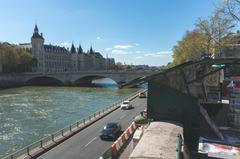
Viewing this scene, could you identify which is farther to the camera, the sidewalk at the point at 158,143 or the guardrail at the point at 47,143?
the guardrail at the point at 47,143

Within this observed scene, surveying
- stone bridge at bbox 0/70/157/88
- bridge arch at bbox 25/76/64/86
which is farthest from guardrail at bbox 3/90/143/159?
bridge arch at bbox 25/76/64/86

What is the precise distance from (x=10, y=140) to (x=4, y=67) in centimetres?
8582

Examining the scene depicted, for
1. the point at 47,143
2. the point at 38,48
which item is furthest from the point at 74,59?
the point at 47,143

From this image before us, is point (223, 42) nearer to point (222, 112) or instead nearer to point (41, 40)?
point (222, 112)

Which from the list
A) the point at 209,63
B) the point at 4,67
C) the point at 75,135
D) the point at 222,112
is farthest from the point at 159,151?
the point at 4,67

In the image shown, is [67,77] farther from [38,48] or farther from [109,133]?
[109,133]

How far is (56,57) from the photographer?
6230 inches

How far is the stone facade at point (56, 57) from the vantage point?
467 ft

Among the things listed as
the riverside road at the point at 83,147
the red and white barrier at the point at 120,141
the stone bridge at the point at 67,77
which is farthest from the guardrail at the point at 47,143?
the stone bridge at the point at 67,77

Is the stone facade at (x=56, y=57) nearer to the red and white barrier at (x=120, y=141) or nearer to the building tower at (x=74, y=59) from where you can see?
the building tower at (x=74, y=59)

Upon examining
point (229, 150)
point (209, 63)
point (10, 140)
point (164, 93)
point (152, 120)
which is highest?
point (209, 63)

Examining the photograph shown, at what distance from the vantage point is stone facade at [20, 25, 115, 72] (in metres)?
142

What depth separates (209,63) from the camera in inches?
459

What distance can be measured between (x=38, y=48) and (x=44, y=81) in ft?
114
